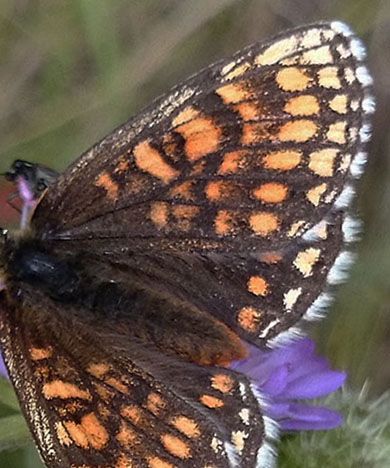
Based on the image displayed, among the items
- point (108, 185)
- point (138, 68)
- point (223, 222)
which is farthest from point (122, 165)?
point (138, 68)

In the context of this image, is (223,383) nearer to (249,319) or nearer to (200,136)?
(249,319)

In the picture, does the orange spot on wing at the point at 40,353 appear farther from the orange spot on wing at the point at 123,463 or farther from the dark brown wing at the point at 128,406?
the orange spot on wing at the point at 123,463

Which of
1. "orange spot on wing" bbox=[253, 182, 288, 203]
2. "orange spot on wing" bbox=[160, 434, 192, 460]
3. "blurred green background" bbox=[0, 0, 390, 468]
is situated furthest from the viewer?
"blurred green background" bbox=[0, 0, 390, 468]

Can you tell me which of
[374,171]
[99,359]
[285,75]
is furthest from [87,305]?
[374,171]

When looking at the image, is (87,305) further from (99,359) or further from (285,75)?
(285,75)

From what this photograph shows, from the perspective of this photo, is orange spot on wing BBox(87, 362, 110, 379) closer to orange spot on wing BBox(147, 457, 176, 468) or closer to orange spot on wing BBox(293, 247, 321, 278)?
orange spot on wing BBox(147, 457, 176, 468)

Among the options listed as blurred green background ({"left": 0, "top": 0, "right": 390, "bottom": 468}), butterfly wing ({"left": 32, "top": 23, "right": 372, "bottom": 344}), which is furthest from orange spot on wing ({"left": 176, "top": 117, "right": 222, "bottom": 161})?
blurred green background ({"left": 0, "top": 0, "right": 390, "bottom": 468})
